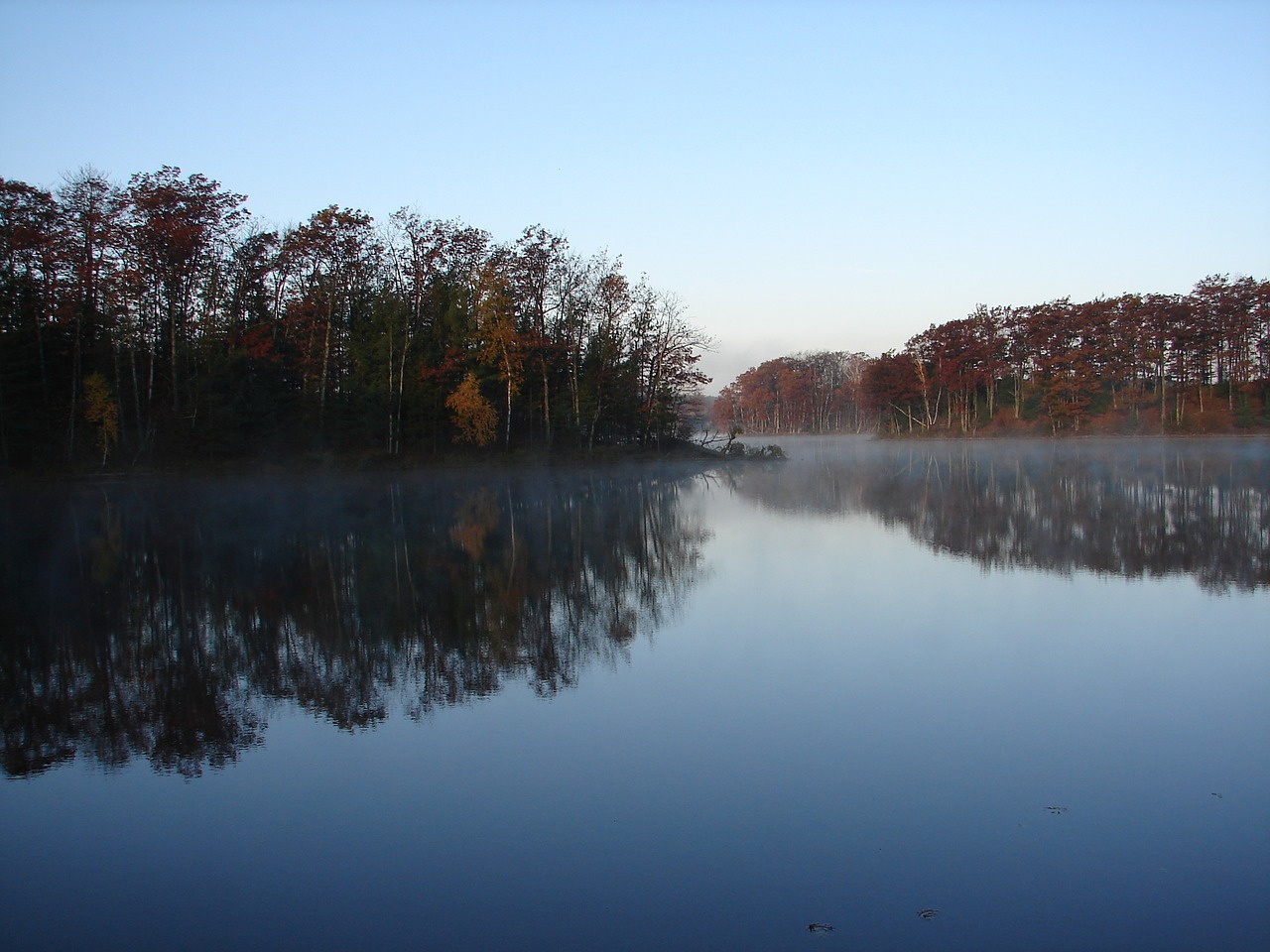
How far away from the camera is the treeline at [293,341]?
32.2 meters

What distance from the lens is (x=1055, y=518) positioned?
16141 mm

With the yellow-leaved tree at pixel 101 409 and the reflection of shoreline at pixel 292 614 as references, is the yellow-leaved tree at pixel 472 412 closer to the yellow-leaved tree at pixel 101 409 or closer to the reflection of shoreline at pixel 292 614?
the yellow-leaved tree at pixel 101 409

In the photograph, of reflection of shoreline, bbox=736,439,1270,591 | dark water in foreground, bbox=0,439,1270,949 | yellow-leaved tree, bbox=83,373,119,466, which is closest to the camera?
dark water in foreground, bbox=0,439,1270,949

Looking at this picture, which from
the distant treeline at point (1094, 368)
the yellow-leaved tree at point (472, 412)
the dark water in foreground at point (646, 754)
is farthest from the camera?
the distant treeline at point (1094, 368)

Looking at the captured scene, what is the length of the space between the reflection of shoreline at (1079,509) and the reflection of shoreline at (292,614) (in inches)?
175

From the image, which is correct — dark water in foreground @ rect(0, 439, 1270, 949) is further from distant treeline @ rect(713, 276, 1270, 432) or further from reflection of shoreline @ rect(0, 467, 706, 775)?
distant treeline @ rect(713, 276, 1270, 432)

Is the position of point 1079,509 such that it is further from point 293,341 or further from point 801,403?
point 801,403

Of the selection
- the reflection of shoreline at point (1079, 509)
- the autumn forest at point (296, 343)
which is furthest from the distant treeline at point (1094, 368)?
the reflection of shoreline at point (1079, 509)

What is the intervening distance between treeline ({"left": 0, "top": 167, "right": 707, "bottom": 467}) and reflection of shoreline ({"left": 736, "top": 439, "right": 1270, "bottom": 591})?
1284cm

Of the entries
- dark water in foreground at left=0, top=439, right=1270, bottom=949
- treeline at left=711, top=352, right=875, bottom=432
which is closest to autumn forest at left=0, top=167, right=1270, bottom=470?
dark water in foreground at left=0, top=439, right=1270, bottom=949

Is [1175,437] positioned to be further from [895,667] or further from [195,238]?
[895,667]

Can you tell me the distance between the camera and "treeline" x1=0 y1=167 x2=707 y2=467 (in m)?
32.2

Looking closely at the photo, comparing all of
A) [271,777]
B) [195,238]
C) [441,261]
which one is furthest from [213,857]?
[441,261]

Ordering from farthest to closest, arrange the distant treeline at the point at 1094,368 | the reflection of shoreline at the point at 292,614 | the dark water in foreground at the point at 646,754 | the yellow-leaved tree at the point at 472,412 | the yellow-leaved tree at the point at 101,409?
1. the distant treeline at the point at 1094,368
2. the yellow-leaved tree at the point at 472,412
3. the yellow-leaved tree at the point at 101,409
4. the reflection of shoreline at the point at 292,614
5. the dark water in foreground at the point at 646,754
